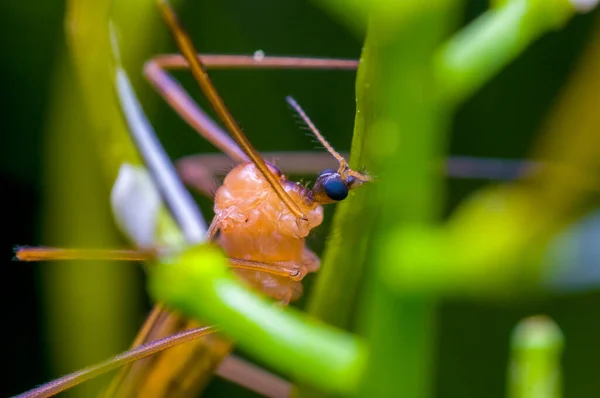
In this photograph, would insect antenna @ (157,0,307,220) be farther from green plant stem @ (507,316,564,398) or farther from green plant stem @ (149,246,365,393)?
green plant stem @ (507,316,564,398)

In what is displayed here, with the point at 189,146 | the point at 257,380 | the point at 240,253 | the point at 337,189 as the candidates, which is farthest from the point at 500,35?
the point at 189,146

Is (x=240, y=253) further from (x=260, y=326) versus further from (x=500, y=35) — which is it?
(x=500, y=35)

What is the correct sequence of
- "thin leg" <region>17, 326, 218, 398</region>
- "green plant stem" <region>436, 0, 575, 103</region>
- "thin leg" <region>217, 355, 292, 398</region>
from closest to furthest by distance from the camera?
"green plant stem" <region>436, 0, 575, 103</region>
"thin leg" <region>17, 326, 218, 398</region>
"thin leg" <region>217, 355, 292, 398</region>

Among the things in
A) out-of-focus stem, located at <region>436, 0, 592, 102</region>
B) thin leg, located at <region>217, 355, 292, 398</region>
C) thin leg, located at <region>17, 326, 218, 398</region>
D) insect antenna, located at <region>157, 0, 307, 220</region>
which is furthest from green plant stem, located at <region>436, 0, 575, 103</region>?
thin leg, located at <region>217, 355, 292, 398</region>

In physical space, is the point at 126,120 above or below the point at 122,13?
below

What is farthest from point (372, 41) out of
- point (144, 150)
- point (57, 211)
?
point (57, 211)

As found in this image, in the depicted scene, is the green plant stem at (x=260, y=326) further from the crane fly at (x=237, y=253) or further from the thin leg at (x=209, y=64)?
the thin leg at (x=209, y=64)

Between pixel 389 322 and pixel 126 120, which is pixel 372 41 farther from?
pixel 126 120
